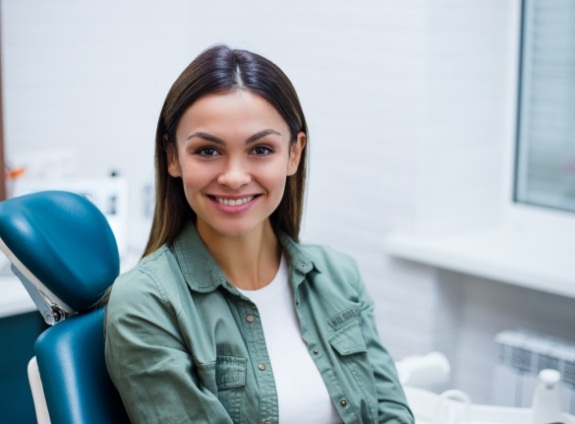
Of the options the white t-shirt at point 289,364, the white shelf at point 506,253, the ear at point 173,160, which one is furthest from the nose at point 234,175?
the white shelf at point 506,253

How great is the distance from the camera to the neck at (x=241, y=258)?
164cm

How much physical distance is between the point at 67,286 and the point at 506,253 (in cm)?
163

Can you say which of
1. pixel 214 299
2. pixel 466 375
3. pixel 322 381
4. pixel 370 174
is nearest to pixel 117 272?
pixel 214 299

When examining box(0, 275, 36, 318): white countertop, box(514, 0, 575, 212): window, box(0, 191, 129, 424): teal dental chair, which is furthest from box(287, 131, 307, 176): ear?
box(514, 0, 575, 212): window

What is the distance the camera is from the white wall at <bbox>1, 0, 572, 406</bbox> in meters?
2.85

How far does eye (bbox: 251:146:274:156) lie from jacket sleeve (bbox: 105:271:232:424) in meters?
0.32

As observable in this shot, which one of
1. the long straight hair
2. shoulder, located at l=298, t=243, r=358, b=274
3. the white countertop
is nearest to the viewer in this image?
the long straight hair

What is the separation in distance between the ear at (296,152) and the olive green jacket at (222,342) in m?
0.15

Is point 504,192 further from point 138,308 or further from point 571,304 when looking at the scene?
point 138,308

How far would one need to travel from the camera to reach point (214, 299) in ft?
5.13

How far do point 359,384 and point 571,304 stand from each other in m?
1.31

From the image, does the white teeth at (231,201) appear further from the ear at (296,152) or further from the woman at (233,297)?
the ear at (296,152)

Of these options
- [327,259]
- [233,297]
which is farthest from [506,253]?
[233,297]

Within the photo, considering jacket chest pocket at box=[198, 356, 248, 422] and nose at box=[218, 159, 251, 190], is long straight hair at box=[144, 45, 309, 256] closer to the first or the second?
nose at box=[218, 159, 251, 190]
